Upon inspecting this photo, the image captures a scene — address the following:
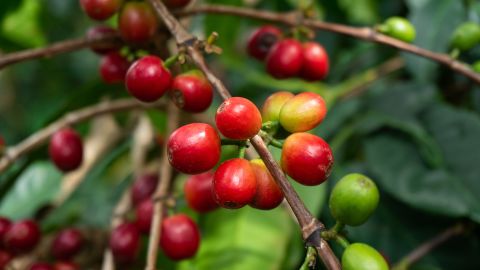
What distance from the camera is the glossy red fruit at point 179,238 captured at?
79 cm

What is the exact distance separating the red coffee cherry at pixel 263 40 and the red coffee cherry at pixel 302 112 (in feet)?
1.22

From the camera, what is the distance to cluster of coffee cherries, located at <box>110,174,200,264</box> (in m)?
0.79

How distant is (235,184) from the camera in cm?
54

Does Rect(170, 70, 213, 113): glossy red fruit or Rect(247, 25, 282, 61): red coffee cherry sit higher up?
Rect(170, 70, 213, 113): glossy red fruit

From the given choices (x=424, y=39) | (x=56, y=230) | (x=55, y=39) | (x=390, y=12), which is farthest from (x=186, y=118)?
(x=55, y=39)

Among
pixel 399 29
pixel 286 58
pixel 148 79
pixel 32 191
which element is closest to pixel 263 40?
pixel 286 58

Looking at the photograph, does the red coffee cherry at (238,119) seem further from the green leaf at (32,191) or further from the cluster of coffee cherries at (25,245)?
the green leaf at (32,191)

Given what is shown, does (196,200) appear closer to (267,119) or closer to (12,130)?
(267,119)

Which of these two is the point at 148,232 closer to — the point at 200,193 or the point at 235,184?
the point at 200,193

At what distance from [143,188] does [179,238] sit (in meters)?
0.35

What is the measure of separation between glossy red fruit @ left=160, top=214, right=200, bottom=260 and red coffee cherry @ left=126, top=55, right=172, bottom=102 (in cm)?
21

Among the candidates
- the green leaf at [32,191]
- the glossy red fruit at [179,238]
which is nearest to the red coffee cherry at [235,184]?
the glossy red fruit at [179,238]

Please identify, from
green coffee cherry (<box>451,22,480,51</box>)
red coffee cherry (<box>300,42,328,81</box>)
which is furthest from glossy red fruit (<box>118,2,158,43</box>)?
green coffee cherry (<box>451,22,480,51</box>)

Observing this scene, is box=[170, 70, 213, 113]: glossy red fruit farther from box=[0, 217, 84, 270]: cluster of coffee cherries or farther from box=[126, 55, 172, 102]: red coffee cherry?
box=[0, 217, 84, 270]: cluster of coffee cherries
